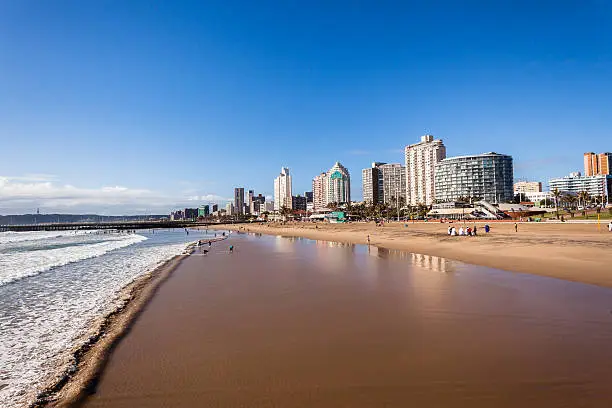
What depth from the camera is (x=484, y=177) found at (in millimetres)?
146000

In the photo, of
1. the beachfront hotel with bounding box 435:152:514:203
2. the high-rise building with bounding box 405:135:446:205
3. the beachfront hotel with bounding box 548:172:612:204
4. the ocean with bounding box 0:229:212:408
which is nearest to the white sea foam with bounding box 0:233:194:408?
the ocean with bounding box 0:229:212:408

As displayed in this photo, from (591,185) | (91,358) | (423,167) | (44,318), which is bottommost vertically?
(44,318)

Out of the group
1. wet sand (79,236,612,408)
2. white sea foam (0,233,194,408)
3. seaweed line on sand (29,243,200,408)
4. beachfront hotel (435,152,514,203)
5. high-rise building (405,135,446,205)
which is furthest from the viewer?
high-rise building (405,135,446,205)

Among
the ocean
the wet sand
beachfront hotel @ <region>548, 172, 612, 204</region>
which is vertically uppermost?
beachfront hotel @ <region>548, 172, 612, 204</region>

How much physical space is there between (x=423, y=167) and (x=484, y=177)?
114 feet

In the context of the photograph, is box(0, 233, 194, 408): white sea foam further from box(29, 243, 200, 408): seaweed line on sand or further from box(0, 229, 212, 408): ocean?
box(29, 243, 200, 408): seaweed line on sand

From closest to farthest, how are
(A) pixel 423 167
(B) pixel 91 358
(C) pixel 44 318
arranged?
(B) pixel 91 358 → (C) pixel 44 318 → (A) pixel 423 167

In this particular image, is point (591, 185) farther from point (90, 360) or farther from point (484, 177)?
point (90, 360)

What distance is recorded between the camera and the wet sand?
542 centimetres

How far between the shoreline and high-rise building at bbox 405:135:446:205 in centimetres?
16515

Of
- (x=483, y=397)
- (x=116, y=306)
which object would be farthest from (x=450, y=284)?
(x=116, y=306)

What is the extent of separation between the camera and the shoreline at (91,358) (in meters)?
5.59

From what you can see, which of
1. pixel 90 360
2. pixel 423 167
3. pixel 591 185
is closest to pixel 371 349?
pixel 90 360

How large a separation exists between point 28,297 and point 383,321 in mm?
13571
